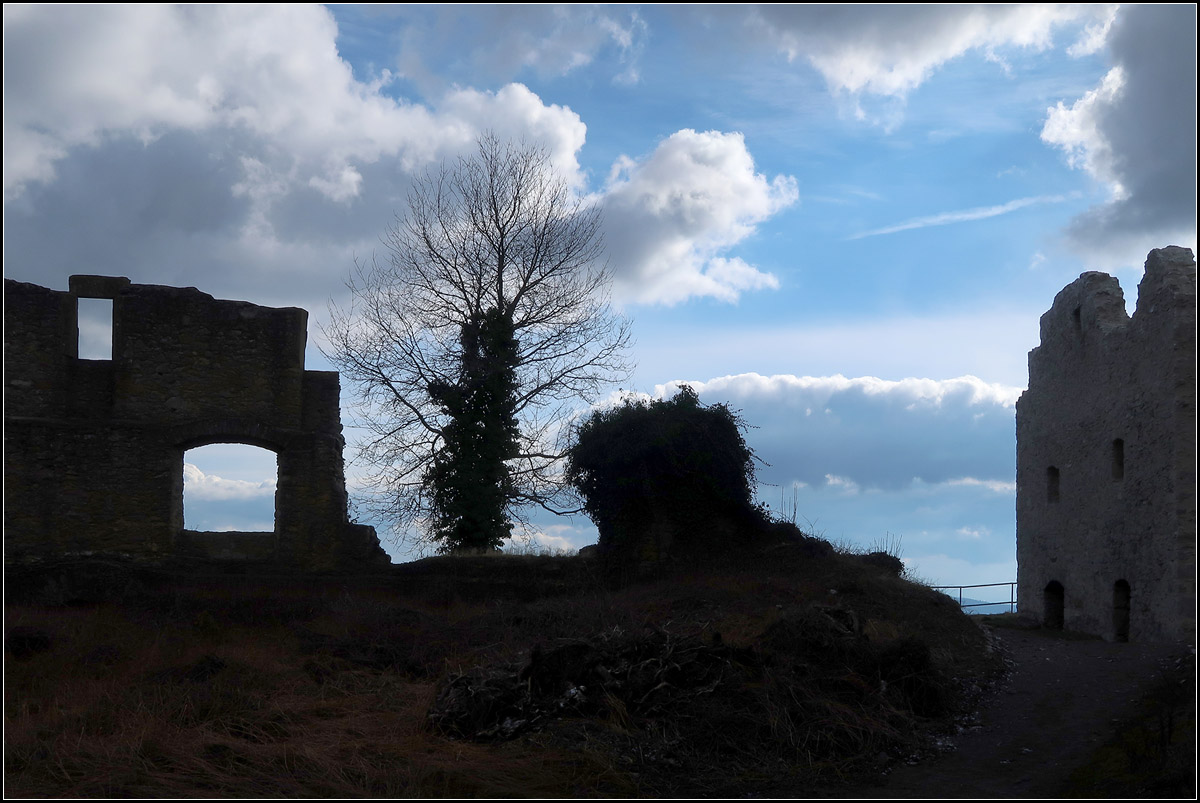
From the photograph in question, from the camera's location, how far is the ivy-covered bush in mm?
17250

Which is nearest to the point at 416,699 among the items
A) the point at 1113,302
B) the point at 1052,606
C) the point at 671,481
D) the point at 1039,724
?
the point at 1039,724

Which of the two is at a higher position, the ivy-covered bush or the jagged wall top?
the jagged wall top

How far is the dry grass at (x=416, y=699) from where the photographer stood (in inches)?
260

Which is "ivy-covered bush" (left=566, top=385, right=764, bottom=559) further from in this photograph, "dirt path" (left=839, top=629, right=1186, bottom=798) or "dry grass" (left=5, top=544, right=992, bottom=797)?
"dirt path" (left=839, top=629, right=1186, bottom=798)

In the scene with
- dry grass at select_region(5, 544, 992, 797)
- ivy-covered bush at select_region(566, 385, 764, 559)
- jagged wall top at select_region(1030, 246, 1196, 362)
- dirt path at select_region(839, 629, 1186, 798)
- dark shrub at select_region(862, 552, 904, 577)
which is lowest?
dirt path at select_region(839, 629, 1186, 798)

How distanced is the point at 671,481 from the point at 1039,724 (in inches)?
362

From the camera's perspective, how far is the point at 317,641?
11.2m

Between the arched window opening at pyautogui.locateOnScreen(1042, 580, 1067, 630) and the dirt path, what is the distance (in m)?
3.46

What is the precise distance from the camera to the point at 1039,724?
349 inches

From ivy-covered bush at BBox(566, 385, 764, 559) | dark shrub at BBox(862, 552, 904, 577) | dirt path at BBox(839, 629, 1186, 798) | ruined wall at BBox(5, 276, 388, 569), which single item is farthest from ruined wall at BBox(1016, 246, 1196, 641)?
ruined wall at BBox(5, 276, 388, 569)

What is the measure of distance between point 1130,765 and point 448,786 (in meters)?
5.20

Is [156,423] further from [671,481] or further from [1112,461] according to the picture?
[1112,461]

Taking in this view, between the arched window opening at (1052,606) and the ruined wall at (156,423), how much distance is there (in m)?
12.7

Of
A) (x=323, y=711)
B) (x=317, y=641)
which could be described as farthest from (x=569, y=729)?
(x=317, y=641)
